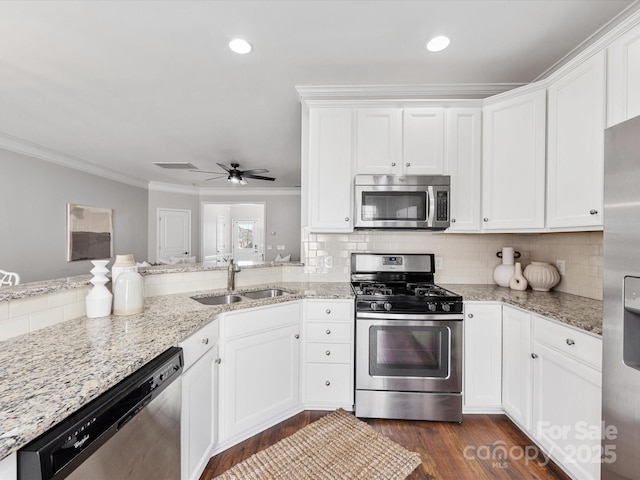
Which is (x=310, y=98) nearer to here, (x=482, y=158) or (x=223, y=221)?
(x=482, y=158)

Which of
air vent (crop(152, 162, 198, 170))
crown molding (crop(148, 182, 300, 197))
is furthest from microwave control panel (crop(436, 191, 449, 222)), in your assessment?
crown molding (crop(148, 182, 300, 197))

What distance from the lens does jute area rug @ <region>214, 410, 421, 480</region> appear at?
58.9 inches

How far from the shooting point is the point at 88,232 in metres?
4.89

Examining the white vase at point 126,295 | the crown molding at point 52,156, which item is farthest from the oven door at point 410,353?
the crown molding at point 52,156

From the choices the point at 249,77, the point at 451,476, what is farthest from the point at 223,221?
the point at 451,476

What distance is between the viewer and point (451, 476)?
1520 mm

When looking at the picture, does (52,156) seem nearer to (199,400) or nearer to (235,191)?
(235,191)

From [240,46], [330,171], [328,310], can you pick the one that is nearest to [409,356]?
[328,310]

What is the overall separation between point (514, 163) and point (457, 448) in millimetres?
1998

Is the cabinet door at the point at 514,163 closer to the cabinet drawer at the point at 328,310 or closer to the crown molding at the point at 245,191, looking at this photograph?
the cabinet drawer at the point at 328,310

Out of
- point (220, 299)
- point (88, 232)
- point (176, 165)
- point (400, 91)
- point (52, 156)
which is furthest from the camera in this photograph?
point (176, 165)

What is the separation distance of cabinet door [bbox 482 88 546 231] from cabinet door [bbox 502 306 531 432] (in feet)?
2.22

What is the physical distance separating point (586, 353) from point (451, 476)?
0.97 meters

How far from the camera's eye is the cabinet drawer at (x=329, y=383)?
2.01 metres
